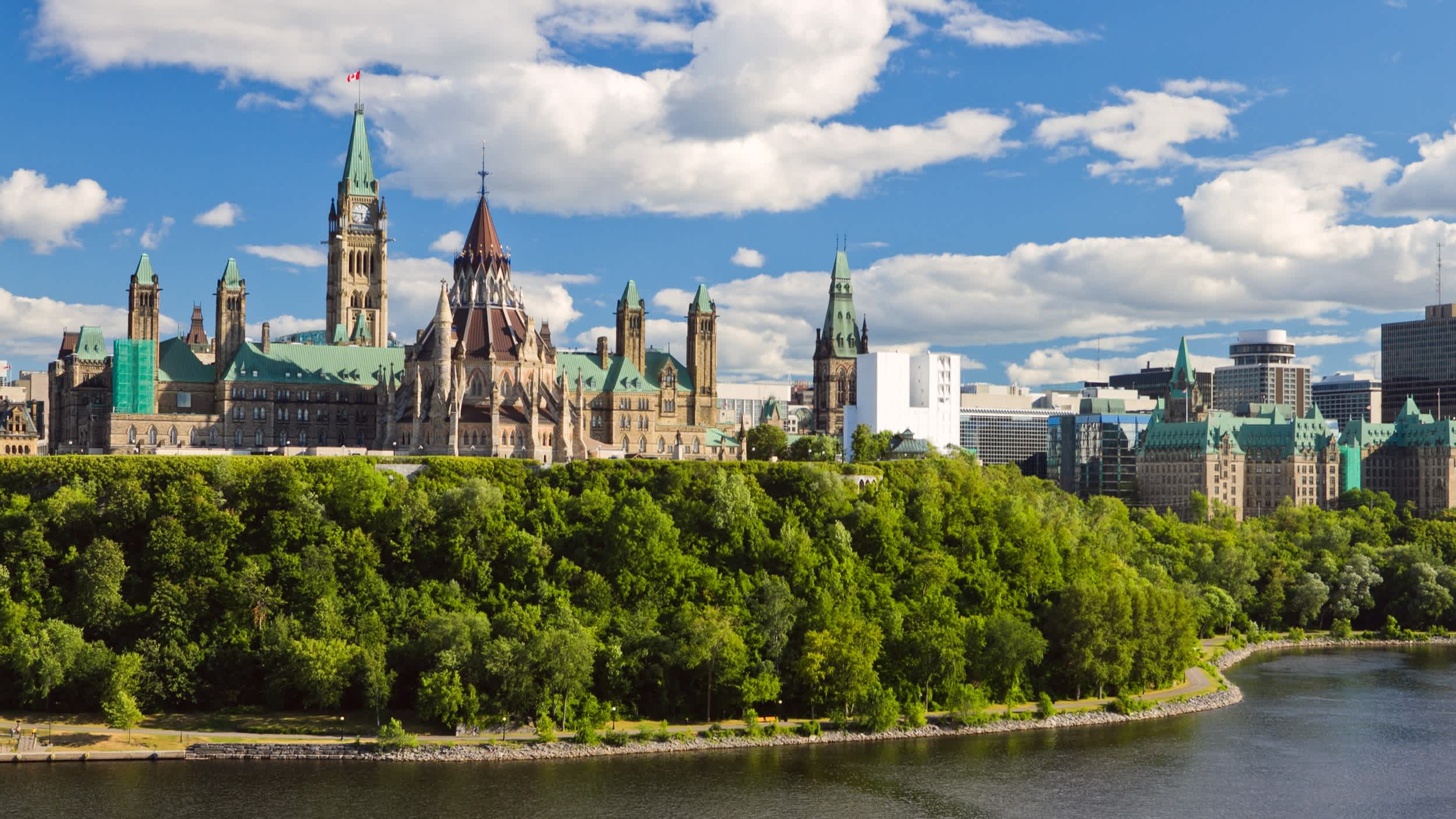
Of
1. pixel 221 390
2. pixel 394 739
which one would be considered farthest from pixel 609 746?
pixel 221 390

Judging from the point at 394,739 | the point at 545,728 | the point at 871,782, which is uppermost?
the point at 545,728

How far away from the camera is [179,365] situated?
600 ft

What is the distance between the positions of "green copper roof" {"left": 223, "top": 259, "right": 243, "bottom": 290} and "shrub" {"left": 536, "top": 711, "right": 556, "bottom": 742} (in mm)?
105232

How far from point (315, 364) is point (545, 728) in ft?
317

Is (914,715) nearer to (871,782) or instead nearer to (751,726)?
(751,726)

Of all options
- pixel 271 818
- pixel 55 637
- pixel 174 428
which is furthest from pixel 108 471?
pixel 174 428

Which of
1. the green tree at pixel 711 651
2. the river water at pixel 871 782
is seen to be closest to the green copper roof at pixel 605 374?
the green tree at pixel 711 651

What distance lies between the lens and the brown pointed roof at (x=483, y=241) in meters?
177

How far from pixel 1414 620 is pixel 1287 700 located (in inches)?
2234

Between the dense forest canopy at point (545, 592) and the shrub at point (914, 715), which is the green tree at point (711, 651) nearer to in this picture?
the dense forest canopy at point (545, 592)

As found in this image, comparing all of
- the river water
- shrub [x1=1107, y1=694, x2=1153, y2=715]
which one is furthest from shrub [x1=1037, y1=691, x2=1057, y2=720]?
shrub [x1=1107, y1=694, x2=1153, y2=715]

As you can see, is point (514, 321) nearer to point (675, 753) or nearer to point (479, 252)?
point (479, 252)

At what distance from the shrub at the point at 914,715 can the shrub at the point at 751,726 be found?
34.1ft

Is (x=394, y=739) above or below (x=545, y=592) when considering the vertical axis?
below
